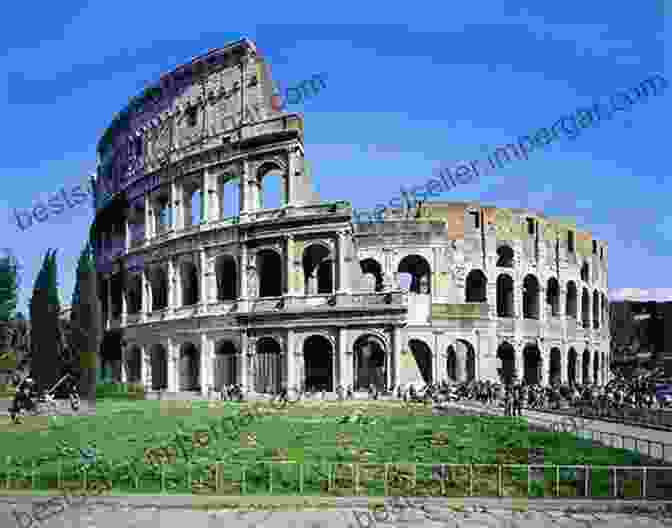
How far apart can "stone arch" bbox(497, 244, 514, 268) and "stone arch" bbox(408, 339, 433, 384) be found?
9508 mm

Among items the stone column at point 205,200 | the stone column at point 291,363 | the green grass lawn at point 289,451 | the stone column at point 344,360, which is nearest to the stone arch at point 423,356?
the stone column at point 344,360

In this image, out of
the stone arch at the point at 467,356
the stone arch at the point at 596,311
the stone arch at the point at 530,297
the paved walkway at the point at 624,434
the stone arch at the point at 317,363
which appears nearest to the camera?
the paved walkway at the point at 624,434

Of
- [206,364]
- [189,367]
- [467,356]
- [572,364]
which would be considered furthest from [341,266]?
[572,364]

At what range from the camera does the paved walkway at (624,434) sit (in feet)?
50.9

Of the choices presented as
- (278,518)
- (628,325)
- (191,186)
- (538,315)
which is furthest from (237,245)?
(628,325)

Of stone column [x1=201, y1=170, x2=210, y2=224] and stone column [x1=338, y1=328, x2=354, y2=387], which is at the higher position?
stone column [x1=201, y1=170, x2=210, y2=224]

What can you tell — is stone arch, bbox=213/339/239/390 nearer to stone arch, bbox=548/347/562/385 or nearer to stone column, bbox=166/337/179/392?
stone column, bbox=166/337/179/392

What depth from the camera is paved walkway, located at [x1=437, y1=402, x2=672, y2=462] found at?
15.5 metres

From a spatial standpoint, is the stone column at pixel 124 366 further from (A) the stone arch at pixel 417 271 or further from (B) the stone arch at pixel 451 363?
(B) the stone arch at pixel 451 363

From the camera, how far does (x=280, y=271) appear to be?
3881 cm

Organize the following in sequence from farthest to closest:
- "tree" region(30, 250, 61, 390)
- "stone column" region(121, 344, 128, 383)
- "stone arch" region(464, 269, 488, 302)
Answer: "stone arch" region(464, 269, 488, 302) → "stone column" region(121, 344, 128, 383) → "tree" region(30, 250, 61, 390)

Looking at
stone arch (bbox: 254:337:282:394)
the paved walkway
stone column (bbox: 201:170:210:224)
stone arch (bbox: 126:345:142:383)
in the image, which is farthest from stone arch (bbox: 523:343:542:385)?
stone arch (bbox: 126:345:142:383)

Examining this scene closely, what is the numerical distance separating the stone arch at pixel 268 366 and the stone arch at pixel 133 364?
11048 millimetres

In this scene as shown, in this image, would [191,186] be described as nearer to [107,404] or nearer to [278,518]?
[107,404]
